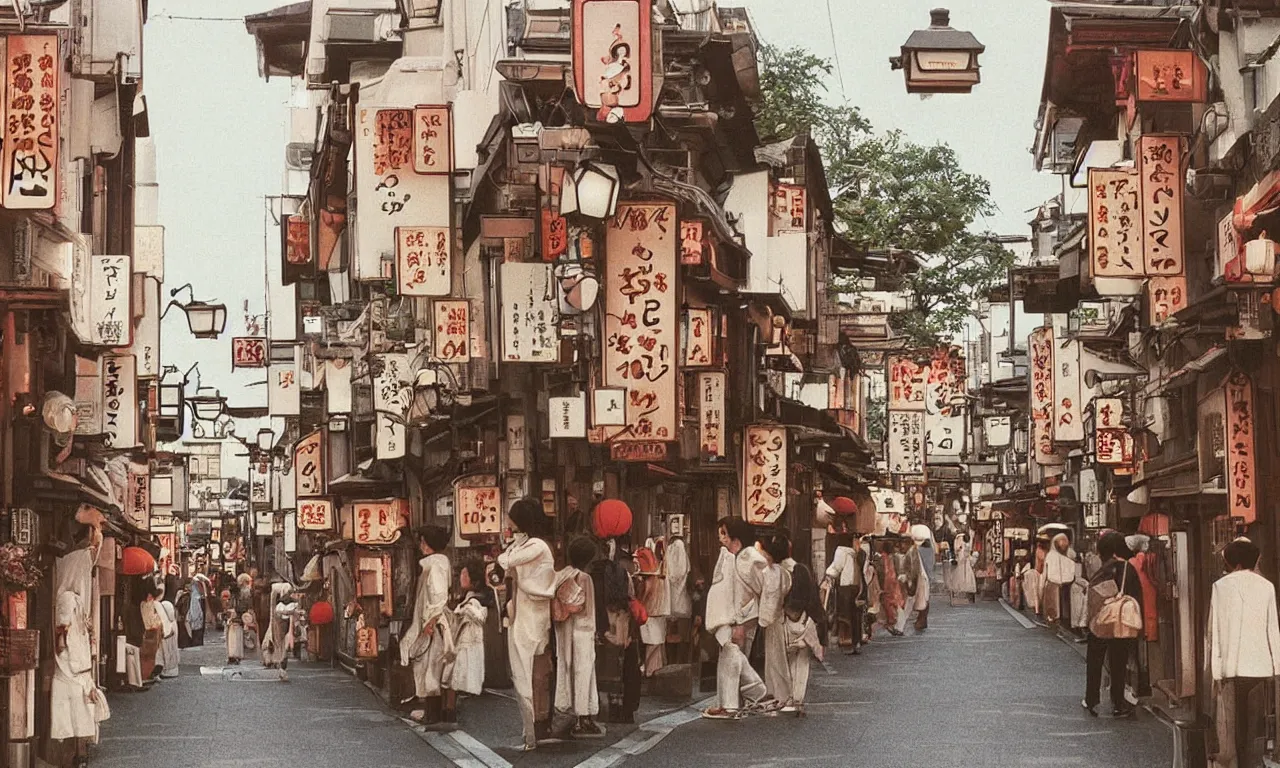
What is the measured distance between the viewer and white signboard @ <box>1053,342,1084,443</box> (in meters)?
40.5

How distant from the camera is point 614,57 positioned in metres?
23.5

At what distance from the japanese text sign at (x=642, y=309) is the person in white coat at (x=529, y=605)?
5.40 m

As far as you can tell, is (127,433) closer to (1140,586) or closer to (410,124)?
(410,124)

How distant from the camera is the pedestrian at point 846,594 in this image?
4134 cm

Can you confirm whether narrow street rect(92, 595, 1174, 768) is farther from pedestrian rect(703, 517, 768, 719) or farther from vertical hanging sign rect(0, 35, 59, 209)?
vertical hanging sign rect(0, 35, 59, 209)

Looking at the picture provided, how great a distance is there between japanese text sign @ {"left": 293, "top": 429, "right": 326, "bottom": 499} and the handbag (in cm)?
2446

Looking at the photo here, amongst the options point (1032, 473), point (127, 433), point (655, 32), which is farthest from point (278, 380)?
point (1032, 473)

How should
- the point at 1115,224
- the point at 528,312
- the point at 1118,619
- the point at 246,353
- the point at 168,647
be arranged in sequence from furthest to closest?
the point at 246,353 → the point at 168,647 → the point at 528,312 → the point at 1118,619 → the point at 1115,224

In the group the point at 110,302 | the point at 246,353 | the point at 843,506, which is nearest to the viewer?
the point at 110,302

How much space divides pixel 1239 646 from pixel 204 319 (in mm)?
24770

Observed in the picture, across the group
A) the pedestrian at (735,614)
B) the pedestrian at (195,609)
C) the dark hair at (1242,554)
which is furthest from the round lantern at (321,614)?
the dark hair at (1242,554)

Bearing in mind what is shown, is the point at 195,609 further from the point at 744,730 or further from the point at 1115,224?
the point at 1115,224

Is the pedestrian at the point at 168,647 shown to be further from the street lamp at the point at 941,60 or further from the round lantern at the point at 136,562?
the street lamp at the point at 941,60

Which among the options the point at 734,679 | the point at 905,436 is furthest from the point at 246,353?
the point at 734,679
